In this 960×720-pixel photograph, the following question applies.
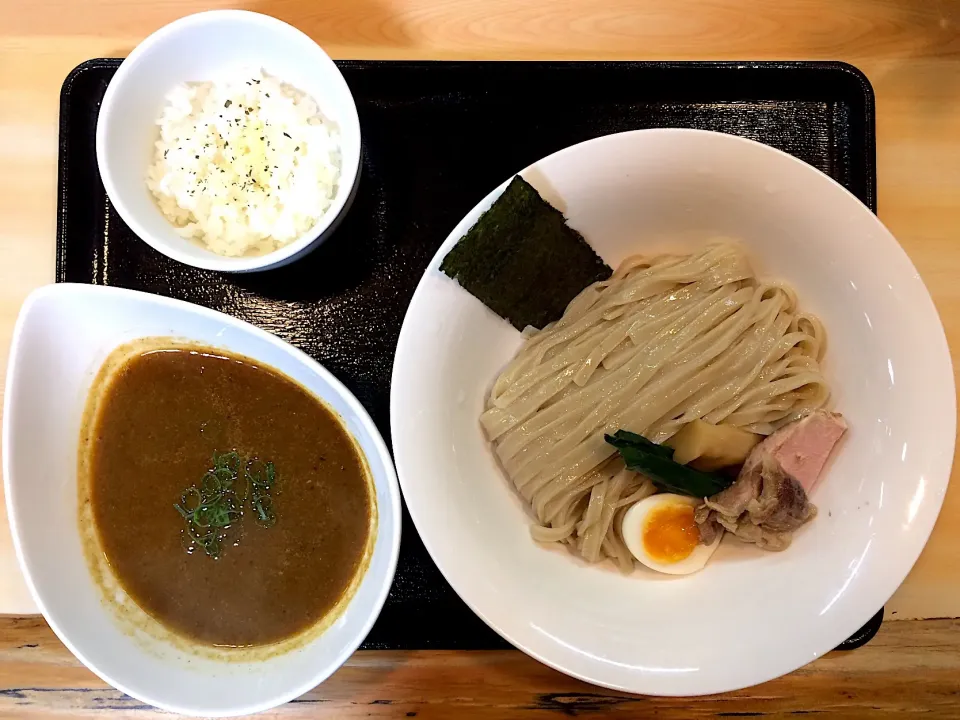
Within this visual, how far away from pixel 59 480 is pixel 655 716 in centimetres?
184

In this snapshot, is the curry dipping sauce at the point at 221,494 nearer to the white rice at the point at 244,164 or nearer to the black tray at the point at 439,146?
the black tray at the point at 439,146

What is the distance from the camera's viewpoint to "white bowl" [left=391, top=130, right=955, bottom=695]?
61.4 inches

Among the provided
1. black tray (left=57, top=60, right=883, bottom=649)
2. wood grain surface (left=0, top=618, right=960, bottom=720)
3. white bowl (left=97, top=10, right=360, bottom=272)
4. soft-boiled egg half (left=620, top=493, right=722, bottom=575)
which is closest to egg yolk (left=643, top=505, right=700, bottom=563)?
soft-boiled egg half (left=620, top=493, right=722, bottom=575)

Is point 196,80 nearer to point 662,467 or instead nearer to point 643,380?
point 643,380

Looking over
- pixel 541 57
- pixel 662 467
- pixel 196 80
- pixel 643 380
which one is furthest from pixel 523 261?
pixel 196 80

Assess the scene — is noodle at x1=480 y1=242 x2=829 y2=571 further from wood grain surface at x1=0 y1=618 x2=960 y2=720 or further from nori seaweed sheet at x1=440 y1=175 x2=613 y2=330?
Answer: wood grain surface at x1=0 y1=618 x2=960 y2=720

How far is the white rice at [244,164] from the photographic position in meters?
1.83

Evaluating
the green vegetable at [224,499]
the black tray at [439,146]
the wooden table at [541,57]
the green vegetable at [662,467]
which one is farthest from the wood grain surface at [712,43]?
the green vegetable at [662,467]

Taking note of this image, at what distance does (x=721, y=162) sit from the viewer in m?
1.59

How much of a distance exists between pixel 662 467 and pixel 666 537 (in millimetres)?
198

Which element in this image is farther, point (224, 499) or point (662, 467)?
point (224, 499)

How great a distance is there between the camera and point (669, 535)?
1.73 m

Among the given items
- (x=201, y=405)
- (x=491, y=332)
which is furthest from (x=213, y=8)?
(x=491, y=332)

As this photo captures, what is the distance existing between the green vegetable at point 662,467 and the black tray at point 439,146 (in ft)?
2.26
